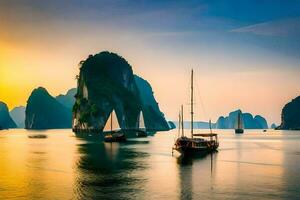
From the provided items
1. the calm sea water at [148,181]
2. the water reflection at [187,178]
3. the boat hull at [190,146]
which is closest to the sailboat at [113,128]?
the boat hull at [190,146]

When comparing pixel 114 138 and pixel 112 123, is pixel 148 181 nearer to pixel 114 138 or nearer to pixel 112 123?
pixel 114 138

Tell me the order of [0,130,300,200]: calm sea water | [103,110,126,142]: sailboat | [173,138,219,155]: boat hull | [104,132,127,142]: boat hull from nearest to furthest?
[0,130,300,200]: calm sea water → [173,138,219,155]: boat hull → [104,132,127,142]: boat hull → [103,110,126,142]: sailboat

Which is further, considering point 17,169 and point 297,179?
point 17,169

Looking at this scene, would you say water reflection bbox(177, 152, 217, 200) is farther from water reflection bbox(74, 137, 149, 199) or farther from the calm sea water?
water reflection bbox(74, 137, 149, 199)

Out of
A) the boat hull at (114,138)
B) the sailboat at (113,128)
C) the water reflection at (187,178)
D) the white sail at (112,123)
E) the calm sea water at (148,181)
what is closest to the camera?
the calm sea water at (148,181)

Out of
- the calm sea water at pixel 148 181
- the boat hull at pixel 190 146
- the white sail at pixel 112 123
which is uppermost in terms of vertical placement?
the white sail at pixel 112 123

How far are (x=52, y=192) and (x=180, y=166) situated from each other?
89.6 feet

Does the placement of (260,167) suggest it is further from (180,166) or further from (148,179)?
(148,179)

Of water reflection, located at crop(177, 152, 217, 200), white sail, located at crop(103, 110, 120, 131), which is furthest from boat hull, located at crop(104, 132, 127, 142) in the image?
water reflection, located at crop(177, 152, 217, 200)

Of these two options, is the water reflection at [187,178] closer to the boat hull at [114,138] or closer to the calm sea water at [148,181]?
the calm sea water at [148,181]

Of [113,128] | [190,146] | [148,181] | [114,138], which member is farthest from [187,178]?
[113,128]

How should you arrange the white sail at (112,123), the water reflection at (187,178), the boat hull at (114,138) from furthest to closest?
the white sail at (112,123)
the boat hull at (114,138)
the water reflection at (187,178)

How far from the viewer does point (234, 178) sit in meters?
49.5

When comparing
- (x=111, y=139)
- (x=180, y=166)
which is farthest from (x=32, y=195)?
(x=111, y=139)
